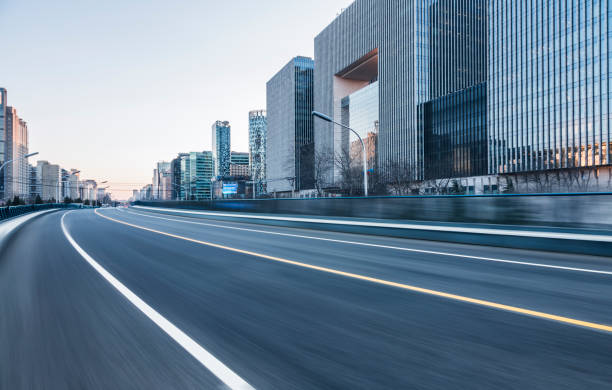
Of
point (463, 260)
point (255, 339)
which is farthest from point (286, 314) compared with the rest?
point (463, 260)

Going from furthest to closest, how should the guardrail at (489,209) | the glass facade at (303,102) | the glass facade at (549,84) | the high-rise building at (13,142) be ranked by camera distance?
1. the glass facade at (303,102)
2. the high-rise building at (13,142)
3. the glass facade at (549,84)
4. the guardrail at (489,209)

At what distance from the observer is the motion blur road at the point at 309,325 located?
2416 mm

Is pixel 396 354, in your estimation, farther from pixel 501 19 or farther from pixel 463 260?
pixel 501 19

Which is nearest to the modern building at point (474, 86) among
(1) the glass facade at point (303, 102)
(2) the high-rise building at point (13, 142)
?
(1) the glass facade at point (303, 102)

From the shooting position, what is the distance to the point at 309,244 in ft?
31.6

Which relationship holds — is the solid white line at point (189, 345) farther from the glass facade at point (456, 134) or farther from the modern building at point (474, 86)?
the glass facade at point (456, 134)

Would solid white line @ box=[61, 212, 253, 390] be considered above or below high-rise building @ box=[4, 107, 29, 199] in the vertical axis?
below

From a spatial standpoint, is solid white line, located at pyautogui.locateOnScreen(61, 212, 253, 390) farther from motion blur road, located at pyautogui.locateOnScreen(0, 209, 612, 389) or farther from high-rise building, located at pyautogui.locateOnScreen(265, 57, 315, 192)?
high-rise building, located at pyautogui.locateOnScreen(265, 57, 315, 192)

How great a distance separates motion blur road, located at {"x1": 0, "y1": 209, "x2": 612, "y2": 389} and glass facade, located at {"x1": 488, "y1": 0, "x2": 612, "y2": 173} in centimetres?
7674

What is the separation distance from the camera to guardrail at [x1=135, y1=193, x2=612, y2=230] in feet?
25.6

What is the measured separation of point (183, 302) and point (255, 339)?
63.2 inches

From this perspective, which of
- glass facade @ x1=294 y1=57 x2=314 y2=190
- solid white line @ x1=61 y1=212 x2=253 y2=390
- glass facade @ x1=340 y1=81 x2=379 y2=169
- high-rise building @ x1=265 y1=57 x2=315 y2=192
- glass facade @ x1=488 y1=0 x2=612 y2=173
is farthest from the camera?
glass facade @ x1=294 y1=57 x2=314 y2=190

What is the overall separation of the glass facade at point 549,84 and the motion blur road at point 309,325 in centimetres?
7674

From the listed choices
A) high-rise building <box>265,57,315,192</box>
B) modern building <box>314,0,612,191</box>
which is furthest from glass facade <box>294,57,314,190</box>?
modern building <box>314,0,612,191</box>
